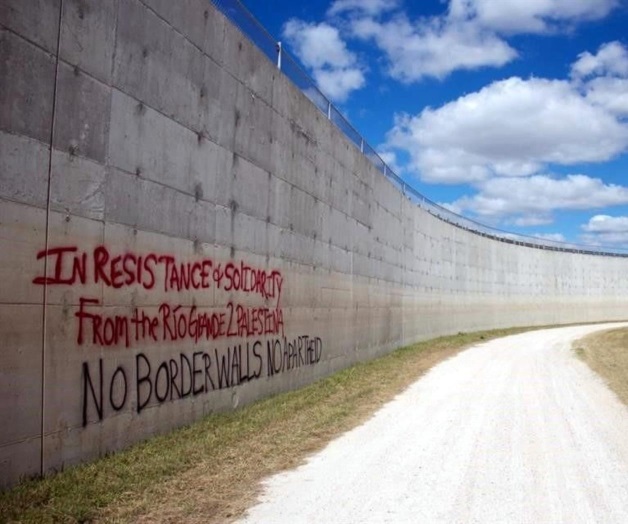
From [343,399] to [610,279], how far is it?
53.6 meters

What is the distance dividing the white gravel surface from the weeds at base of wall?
1.02 feet

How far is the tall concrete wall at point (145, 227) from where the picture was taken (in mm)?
5598

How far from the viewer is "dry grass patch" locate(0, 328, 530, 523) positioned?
512 centimetres

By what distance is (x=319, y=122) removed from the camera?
1450 cm

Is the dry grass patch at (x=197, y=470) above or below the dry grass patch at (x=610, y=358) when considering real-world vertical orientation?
below

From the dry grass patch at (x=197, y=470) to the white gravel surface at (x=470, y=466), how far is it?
313mm

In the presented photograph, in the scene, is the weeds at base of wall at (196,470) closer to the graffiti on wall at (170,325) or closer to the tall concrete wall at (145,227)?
the tall concrete wall at (145,227)

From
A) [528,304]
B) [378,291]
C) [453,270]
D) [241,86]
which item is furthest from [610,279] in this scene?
[241,86]

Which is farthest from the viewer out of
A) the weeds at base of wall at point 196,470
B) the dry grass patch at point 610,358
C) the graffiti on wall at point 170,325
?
the dry grass patch at point 610,358

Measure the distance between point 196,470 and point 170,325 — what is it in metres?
2.04

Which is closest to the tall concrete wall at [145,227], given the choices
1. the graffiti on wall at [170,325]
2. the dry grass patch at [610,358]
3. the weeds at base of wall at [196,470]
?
the graffiti on wall at [170,325]

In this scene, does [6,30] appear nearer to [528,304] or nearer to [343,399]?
[343,399]

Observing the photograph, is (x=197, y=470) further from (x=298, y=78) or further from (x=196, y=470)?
(x=298, y=78)

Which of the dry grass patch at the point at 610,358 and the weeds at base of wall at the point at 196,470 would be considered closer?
the weeds at base of wall at the point at 196,470
